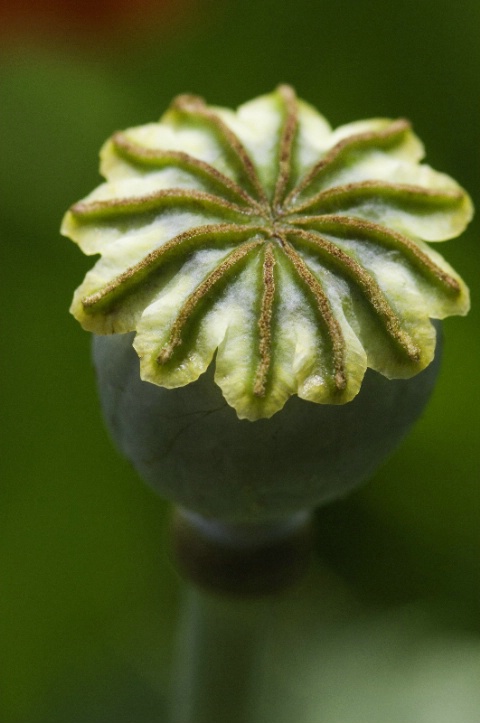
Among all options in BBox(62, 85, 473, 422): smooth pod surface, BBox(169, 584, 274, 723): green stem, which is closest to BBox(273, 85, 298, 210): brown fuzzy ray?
BBox(62, 85, 473, 422): smooth pod surface

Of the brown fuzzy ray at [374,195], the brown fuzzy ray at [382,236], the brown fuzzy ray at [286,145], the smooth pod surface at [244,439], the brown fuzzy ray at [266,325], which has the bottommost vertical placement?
the smooth pod surface at [244,439]

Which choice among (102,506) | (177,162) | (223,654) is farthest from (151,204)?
(102,506)

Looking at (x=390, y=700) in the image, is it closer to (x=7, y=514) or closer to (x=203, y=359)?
(x=7, y=514)

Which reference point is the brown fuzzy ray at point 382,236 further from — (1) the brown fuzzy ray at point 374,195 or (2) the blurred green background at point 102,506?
(2) the blurred green background at point 102,506

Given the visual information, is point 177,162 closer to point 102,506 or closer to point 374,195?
point 374,195

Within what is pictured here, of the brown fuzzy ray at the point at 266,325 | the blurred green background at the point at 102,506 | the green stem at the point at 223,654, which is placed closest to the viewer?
the brown fuzzy ray at the point at 266,325

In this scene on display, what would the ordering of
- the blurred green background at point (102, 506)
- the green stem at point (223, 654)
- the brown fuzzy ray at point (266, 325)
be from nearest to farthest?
the brown fuzzy ray at point (266, 325) < the green stem at point (223, 654) < the blurred green background at point (102, 506)

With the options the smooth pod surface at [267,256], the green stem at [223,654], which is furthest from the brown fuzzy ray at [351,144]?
the green stem at [223,654]
